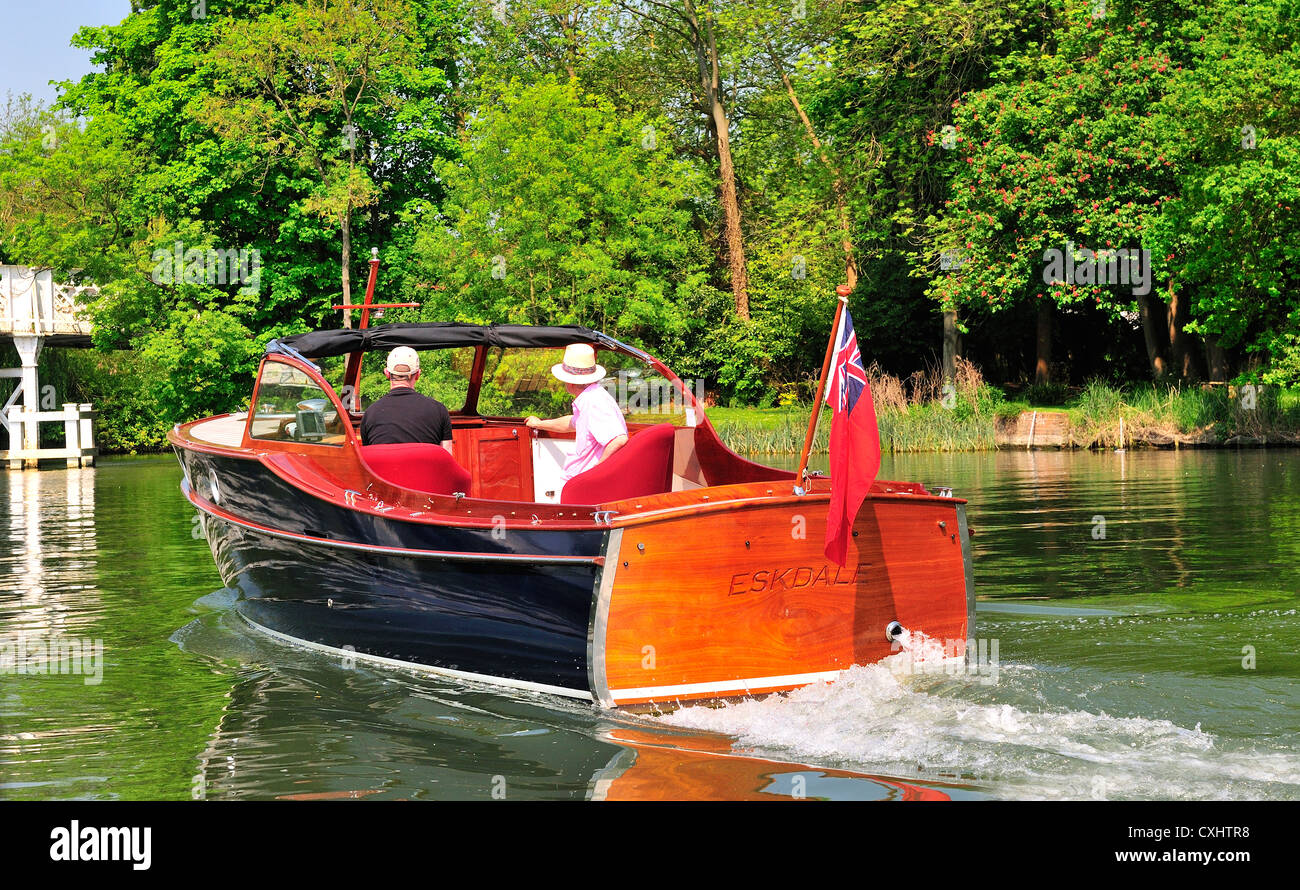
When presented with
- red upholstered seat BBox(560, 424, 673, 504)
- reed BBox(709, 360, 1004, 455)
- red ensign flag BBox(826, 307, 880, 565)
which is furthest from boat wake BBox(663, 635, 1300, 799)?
reed BBox(709, 360, 1004, 455)

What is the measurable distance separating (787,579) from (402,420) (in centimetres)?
301

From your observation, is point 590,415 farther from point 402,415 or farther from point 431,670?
point 431,670

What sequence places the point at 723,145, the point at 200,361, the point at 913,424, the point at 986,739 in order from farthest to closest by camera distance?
the point at 723,145 → the point at 200,361 → the point at 913,424 → the point at 986,739

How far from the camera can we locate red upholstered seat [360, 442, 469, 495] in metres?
8.20

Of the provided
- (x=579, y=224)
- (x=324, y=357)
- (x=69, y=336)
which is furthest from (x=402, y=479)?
(x=69, y=336)

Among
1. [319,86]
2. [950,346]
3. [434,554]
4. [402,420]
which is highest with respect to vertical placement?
[319,86]

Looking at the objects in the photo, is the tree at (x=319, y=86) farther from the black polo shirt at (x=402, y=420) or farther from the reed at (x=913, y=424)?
the black polo shirt at (x=402, y=420)

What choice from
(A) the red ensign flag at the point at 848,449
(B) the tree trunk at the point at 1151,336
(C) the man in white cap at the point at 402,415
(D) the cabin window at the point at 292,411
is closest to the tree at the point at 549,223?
(B) the tree trunk at the point at 1151,336

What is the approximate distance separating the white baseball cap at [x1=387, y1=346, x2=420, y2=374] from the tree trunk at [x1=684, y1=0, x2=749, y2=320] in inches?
1254

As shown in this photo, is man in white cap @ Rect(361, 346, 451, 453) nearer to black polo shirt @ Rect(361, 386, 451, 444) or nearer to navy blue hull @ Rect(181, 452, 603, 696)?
black polo shirt @ Rect(361, 386, 451, 444)

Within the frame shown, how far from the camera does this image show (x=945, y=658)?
23.7ft
